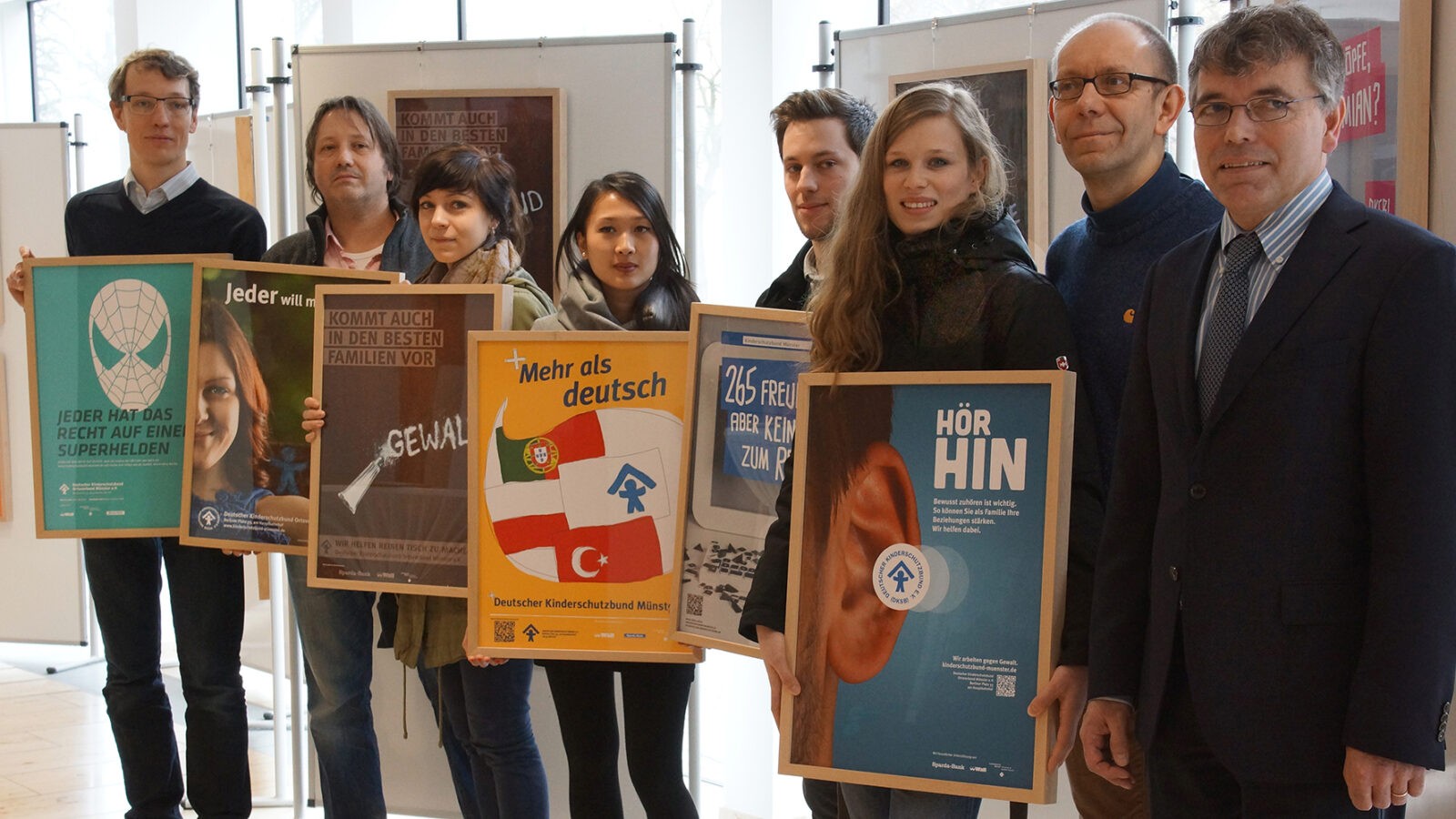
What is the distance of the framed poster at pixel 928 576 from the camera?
6.29 ft

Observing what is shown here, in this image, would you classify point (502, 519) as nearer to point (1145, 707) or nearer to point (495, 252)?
point (495, 252)

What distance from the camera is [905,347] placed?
2.07 meters

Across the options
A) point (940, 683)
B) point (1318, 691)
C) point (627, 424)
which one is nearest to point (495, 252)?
point (627, 424)

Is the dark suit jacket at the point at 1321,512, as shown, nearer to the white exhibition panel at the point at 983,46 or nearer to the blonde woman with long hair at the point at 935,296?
the blonde woman with long hair at the point at 935,296

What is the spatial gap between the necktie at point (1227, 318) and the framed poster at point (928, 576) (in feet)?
0.76

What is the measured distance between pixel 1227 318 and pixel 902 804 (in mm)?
912

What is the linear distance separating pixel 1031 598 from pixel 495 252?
1.60m

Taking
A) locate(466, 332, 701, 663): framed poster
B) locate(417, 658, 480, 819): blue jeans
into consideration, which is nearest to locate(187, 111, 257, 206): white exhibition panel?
locate(417, 658, 480, 819): blue jeans

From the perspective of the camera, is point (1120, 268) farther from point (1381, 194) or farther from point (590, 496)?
point (590, 496)

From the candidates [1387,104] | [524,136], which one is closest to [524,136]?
[524,136]

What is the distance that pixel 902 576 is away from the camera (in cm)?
201

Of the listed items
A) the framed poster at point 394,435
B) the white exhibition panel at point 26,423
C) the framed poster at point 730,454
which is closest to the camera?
the framed poster at point 730,454

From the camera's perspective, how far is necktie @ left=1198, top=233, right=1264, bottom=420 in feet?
5.48

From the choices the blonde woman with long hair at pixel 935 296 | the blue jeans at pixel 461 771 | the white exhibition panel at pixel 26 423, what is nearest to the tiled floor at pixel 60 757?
the white exhibition panel at pixel 26 423
